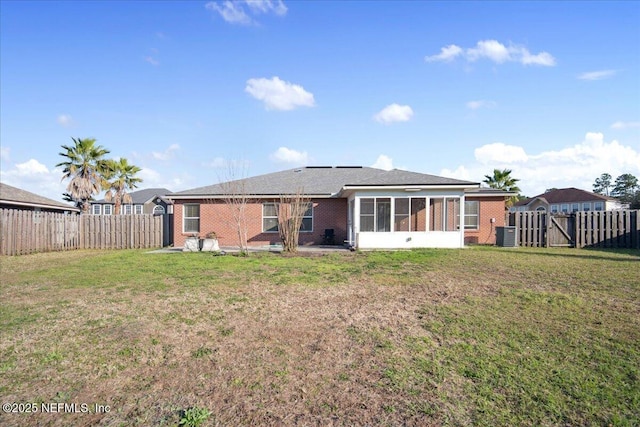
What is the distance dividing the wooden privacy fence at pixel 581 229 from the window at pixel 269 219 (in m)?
12.3

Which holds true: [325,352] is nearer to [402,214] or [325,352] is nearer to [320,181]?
[402,214]

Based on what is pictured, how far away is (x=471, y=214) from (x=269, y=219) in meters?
11.0

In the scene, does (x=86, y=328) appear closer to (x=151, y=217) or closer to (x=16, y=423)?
(x=16, y=423)

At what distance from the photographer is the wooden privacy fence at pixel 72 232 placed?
14.7 metres

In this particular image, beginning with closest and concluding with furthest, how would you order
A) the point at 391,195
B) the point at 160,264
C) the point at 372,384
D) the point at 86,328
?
the point at 372,384 → the point at 86,328 → the point at 160,264 → the point at 391,195

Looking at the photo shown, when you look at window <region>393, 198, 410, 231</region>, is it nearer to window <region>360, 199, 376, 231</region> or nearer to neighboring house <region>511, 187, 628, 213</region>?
window <region>360, 199, 376, 231</region>

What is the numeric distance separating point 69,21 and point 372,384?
16.1 m

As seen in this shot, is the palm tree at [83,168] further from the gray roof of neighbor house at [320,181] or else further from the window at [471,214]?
the window at [471,214]

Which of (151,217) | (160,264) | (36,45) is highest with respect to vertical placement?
(36,45)

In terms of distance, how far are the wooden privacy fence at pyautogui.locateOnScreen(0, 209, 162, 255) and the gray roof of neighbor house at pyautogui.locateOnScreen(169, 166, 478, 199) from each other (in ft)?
8.91

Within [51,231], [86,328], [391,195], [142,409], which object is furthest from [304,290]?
[51,231]

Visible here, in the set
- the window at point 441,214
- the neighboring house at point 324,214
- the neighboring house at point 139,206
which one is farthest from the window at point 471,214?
the neighboring house at point 139,206

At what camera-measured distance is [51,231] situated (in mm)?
16172

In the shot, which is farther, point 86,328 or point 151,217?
point 151,217
